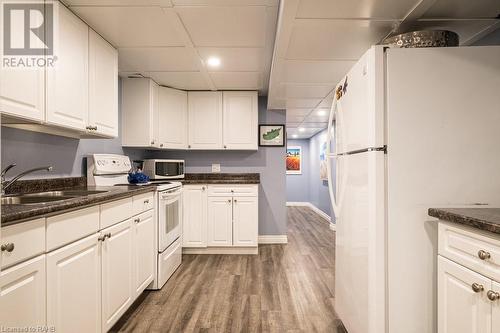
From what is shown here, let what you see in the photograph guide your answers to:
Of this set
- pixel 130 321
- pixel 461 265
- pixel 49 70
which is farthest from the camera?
pixel 130 321

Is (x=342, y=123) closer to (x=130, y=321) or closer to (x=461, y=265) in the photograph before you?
(x=461, y=265)

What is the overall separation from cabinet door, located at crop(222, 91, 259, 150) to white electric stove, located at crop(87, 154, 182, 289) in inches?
41.7

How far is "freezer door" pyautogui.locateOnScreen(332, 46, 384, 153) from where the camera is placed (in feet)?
4.54

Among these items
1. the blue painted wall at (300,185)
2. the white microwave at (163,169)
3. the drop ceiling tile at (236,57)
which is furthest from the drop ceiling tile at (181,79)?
the blue painted wall at (300,185)

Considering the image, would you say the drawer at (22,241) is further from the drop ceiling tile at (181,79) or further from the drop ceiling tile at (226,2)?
the drop ceiling tile at (181,79)

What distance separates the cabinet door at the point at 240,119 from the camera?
3727mm

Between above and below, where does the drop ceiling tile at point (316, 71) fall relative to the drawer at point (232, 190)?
above

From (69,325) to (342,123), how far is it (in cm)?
190

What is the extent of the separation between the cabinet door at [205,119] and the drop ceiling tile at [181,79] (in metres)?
0.16

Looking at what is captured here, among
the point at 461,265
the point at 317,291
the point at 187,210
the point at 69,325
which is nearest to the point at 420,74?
the point at 461,265

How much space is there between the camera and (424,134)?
4.59 ft

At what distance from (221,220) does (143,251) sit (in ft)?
4.56

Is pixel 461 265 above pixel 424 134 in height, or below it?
below

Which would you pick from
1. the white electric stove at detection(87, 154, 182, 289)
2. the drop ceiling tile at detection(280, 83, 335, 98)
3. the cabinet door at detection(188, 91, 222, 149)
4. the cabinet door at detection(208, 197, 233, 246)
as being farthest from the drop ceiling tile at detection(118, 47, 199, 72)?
the cabinet door at detection(208, 197, 233, 246)
